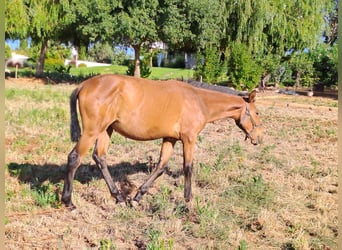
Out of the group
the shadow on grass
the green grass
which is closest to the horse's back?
the shadow on grass

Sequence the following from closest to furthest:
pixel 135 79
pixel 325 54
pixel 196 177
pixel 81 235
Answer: pixel 81 235 → pixel 135 79 → pixel 196 177 → pixel 325 54

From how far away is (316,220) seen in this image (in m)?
4.35

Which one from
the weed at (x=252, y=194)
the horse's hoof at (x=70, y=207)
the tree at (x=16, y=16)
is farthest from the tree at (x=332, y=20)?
the horse's hoof at (x=70, y=207)

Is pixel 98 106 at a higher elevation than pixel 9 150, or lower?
higher

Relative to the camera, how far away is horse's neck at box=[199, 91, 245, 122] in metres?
5.29

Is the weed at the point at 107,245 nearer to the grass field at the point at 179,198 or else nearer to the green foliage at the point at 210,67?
the grass field at the point at 179,198

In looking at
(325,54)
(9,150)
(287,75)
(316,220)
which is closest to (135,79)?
(316,220)

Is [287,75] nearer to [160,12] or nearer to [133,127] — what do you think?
[160,12]

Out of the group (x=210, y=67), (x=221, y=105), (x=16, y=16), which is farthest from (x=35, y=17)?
(x=221, y=105)

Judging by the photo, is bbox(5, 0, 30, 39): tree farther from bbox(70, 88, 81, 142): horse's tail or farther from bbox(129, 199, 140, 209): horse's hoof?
bbox(129, 199, 140, 209): horse's hoof

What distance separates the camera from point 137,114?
4.76m

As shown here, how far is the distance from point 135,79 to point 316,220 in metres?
2.72

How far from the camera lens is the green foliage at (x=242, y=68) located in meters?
22.7

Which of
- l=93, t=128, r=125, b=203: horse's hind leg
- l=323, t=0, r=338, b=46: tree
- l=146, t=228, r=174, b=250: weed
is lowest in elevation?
l=146, t=228, r=174, b=250: weed
